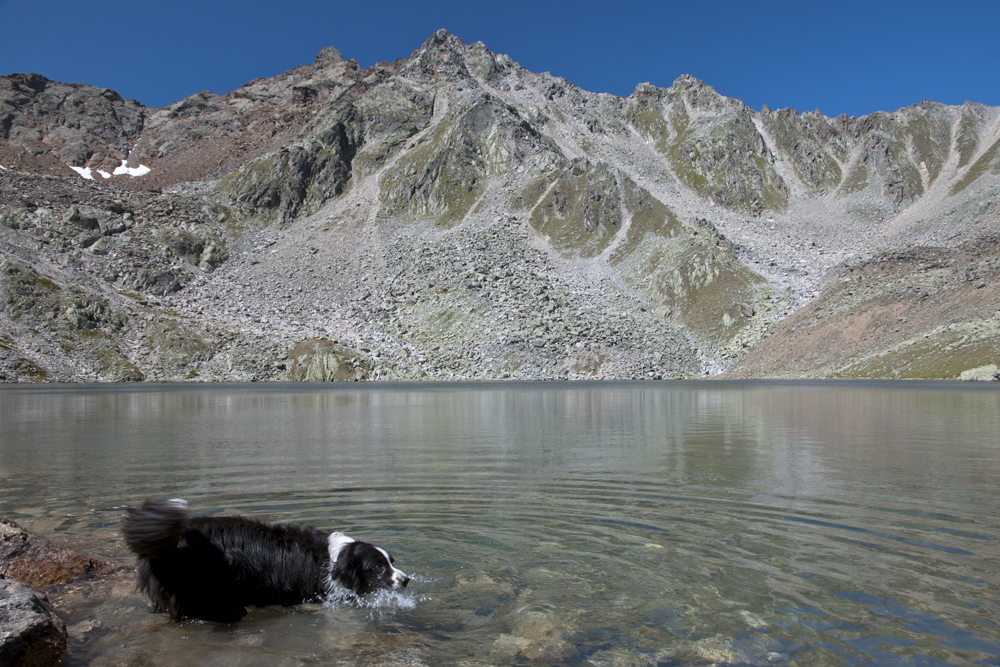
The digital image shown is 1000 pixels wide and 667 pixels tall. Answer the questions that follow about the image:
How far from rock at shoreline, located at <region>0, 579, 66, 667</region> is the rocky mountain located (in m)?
93.2

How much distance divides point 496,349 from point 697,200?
3653 inches

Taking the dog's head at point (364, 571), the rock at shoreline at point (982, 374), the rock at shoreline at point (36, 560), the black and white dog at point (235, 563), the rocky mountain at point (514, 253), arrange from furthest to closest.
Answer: the rocky mountain at point (514, 253) < the rock at shoreline at point (982, 374) < the rock at shoreline at point (36, 560) < the dog's head at point (364, 571) < the black and white dog at point (235, 563)

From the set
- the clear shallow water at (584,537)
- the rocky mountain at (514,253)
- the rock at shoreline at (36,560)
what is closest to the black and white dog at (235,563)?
the clear shallow water at (584,537)

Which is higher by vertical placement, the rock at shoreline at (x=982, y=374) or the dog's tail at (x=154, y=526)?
the dog's tail at (x=154, y=526)

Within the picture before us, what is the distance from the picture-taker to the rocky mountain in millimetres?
101000

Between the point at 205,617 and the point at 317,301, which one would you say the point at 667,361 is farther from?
the point at 205,617

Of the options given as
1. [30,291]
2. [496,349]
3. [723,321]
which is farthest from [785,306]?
[30,291]

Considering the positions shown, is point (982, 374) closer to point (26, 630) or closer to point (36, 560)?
point (36, 560)

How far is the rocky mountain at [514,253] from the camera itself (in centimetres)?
10100

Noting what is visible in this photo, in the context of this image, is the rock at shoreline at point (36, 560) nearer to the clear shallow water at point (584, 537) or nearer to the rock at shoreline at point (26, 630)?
the clear shallow water at point (584, 537)

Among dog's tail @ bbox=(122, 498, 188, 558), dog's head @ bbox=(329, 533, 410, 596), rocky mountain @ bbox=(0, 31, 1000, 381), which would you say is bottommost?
dog's head @ bbox=(329, 533, 410, 596)

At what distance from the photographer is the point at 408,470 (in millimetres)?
18391

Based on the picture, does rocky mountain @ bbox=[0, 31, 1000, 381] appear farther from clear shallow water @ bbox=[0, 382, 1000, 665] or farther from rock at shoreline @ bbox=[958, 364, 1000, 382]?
clear shallow water @ bbox=[0, 382, 1000, 665]

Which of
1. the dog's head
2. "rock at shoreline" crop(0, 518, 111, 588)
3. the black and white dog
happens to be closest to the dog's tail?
the black and white dog
